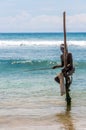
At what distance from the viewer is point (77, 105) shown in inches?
630

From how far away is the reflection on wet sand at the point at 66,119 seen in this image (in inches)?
505

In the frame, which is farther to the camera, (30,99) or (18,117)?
(30,99)

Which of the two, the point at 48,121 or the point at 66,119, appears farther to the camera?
the point at 66,119

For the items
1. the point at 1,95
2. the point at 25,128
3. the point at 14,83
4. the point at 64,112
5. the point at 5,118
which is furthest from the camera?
the point at 14,83

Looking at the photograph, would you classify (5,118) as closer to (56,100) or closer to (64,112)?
(64,112)

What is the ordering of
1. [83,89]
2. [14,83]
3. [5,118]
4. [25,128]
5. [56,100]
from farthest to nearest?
1. [14,83]
2. [83,89]
3. [56,100]
4. [5,118]
5. [25,128]

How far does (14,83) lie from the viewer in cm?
2241

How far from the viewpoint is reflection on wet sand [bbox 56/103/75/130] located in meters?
12.8

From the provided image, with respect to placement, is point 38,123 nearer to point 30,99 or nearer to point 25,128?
point 25,128

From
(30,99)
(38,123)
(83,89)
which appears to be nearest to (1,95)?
(30,99)

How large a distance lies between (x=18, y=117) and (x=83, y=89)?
242 inches

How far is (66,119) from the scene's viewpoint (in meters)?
13.9

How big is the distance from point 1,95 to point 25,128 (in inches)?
233

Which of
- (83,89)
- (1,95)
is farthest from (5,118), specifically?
(83,89)
